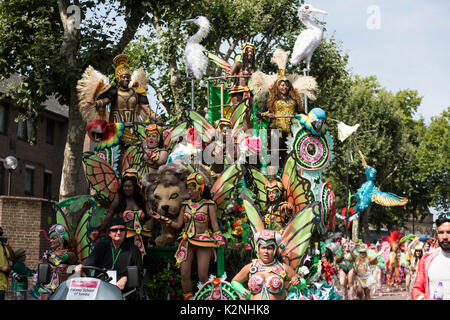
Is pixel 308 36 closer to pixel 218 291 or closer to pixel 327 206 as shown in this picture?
pixel 327 206

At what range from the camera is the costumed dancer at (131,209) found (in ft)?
34.8

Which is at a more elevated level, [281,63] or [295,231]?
[281,63]

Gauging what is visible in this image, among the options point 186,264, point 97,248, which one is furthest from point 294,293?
point 97,248

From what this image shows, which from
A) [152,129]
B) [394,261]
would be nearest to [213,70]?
[394,261]

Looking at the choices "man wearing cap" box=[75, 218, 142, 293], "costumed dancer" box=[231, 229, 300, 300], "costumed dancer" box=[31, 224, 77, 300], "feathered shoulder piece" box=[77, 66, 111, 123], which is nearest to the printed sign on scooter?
"man wearing cap" box=[75, 218, 142, 293]

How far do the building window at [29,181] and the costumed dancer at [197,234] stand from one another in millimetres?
24750

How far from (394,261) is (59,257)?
52.8ft

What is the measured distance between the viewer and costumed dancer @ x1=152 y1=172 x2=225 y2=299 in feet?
33.3

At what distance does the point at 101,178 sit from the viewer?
1132 cm

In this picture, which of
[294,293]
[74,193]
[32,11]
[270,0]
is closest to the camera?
[294,293]

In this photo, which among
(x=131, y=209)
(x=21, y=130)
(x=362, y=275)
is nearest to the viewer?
(x=131, y=209)
